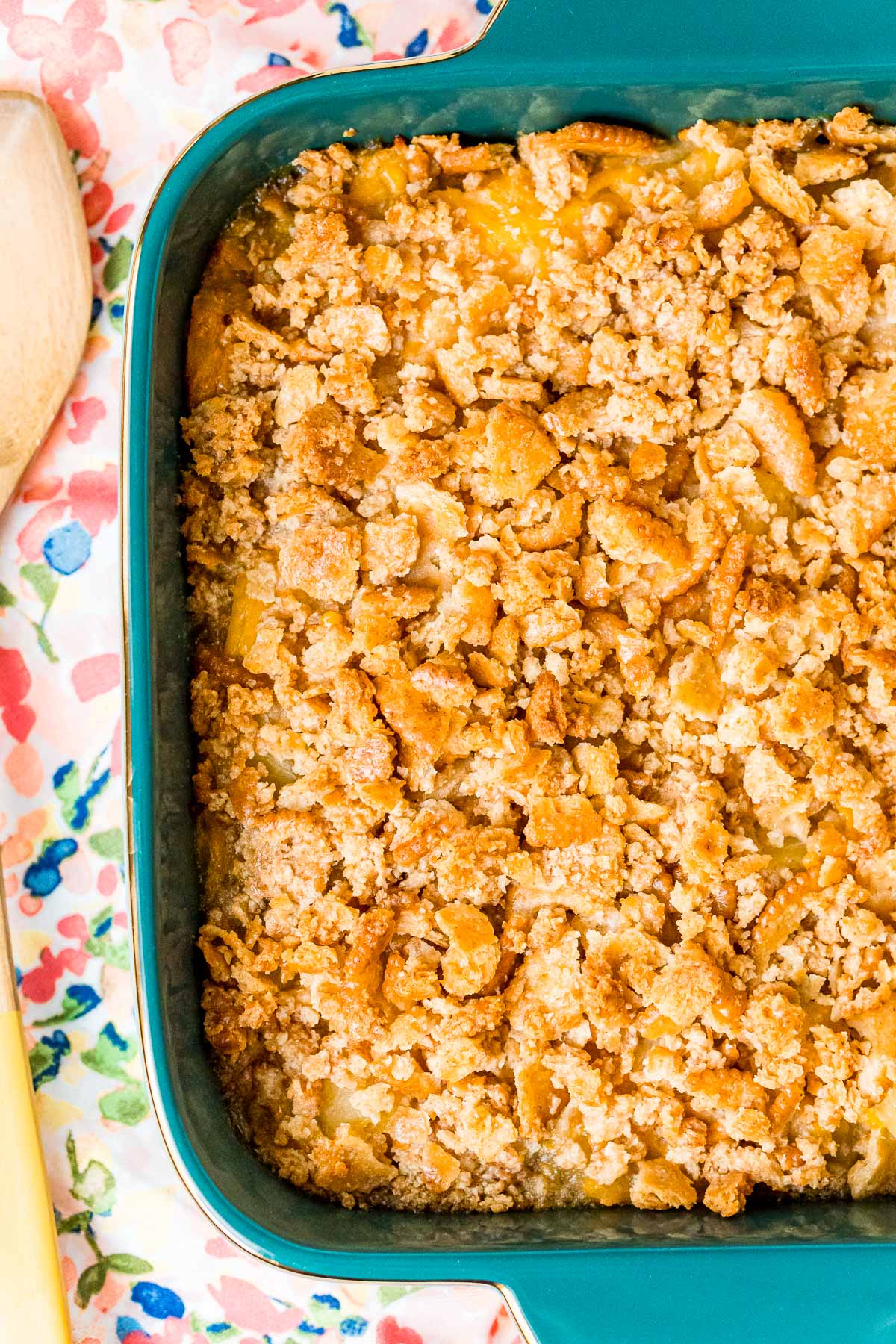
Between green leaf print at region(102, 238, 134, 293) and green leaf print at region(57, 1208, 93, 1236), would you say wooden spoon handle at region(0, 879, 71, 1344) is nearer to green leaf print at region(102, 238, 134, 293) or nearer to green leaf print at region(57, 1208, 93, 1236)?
green leaf print at region(57, 1208, 93, 1236)

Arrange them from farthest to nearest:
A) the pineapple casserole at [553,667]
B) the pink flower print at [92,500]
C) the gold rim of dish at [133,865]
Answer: the pink flower print at [92,500], the pineapple casserole at [553,667], the gold rim of dish at [133,865]

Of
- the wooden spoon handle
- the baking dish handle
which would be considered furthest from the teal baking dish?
the wooden spoon handle

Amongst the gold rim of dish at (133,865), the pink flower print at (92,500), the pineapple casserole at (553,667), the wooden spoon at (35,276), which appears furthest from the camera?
the pink flower print at (92,500)

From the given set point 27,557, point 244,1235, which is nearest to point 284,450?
point 27,557

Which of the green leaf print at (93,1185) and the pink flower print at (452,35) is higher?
the pink flower print at (452,35)

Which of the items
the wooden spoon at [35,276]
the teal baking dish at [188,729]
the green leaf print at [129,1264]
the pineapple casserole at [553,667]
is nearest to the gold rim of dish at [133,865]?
the teal baking dish at [188,729]

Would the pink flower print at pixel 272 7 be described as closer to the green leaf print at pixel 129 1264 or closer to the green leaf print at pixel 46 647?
the green leaf print at pixel 46 647

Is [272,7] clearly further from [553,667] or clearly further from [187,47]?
[553,667]
